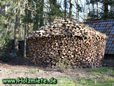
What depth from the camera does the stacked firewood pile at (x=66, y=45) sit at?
719cm

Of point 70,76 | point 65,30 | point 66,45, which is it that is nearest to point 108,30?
point 65,30

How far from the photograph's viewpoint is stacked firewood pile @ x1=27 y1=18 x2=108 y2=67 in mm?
7188

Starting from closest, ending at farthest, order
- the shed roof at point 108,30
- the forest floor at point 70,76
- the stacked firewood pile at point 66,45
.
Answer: the forest floor at point 70,76
the stacked firewood pile at point 66,45
the shed roof at point 108,30

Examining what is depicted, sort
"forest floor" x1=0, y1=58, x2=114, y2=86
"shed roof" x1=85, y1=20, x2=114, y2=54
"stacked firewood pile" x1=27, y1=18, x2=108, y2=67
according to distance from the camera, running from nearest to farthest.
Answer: "forest floor" x1=0, y1=58, x2=114, y2=86
"stacked firewood pile" x1=27, y1=18, x2=108, y2=67
"shed roof" x1=85, y1=20, x2=114, y2=54

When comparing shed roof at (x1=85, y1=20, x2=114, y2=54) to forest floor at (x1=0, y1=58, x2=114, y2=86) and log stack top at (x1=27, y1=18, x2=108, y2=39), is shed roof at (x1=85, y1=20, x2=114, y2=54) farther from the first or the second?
forest floor at (x1=0, y1=58, x2=114, y2=86)

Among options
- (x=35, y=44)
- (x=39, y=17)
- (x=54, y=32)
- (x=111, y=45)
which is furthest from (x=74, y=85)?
(x=39, y=17)

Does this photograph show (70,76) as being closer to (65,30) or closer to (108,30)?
(65,30)

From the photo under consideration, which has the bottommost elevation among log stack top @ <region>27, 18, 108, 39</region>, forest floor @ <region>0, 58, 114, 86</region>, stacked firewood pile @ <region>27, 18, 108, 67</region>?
forest floor @ <region>0, 58, 114, 86</region>

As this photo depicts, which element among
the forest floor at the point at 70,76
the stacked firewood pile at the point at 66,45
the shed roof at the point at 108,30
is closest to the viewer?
the forest floor at the point at 70,76

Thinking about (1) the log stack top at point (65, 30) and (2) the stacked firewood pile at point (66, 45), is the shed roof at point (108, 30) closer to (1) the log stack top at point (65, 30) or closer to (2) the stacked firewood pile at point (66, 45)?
(1) the log stack top at point (65, 30)

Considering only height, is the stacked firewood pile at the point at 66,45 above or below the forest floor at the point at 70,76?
above

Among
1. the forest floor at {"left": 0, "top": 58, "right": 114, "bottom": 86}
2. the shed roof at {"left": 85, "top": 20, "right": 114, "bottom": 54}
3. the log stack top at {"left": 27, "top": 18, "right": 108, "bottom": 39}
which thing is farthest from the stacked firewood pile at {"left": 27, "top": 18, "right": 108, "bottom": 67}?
the shed roof at {"left": 85, "top": 20, "right": 114, "bottom": 54}

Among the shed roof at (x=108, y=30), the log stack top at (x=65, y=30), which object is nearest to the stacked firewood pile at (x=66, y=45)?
the log stack top at (x=65, y=30)

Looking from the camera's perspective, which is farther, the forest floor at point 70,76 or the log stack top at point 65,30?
the log stack top at point 65,30
